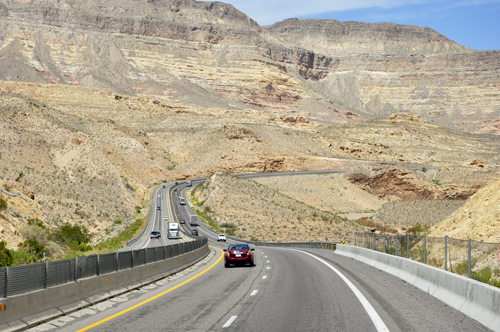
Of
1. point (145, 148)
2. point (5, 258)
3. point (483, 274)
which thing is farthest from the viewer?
point (145, 148)

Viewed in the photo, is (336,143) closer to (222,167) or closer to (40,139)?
(222,167)

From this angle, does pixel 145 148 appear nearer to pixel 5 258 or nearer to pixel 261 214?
pixel 261 214

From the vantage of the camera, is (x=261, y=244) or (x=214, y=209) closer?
(x=261, y=244)

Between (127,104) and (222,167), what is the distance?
181 ft

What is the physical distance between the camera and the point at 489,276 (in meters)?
12.1

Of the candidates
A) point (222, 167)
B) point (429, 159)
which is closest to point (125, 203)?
point (222, 167)

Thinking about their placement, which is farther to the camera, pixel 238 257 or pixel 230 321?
pixel 238 257

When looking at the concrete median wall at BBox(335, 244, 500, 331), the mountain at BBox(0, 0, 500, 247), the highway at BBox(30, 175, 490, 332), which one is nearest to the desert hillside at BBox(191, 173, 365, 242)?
the mountain at BBox(0, 0, 500, 247)

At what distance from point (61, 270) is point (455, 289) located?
8.96m

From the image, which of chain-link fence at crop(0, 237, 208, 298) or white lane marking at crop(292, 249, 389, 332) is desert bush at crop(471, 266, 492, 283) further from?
chain-link fence at crop(0, 237, 208, 298)

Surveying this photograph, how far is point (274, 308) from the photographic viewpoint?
1257cm

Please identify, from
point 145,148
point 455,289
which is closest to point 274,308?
point 455,289

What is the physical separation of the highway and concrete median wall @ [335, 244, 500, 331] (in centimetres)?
22

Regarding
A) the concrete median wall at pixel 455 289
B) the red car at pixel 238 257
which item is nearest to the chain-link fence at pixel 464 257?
the concrete median wall at pixel 455 289
